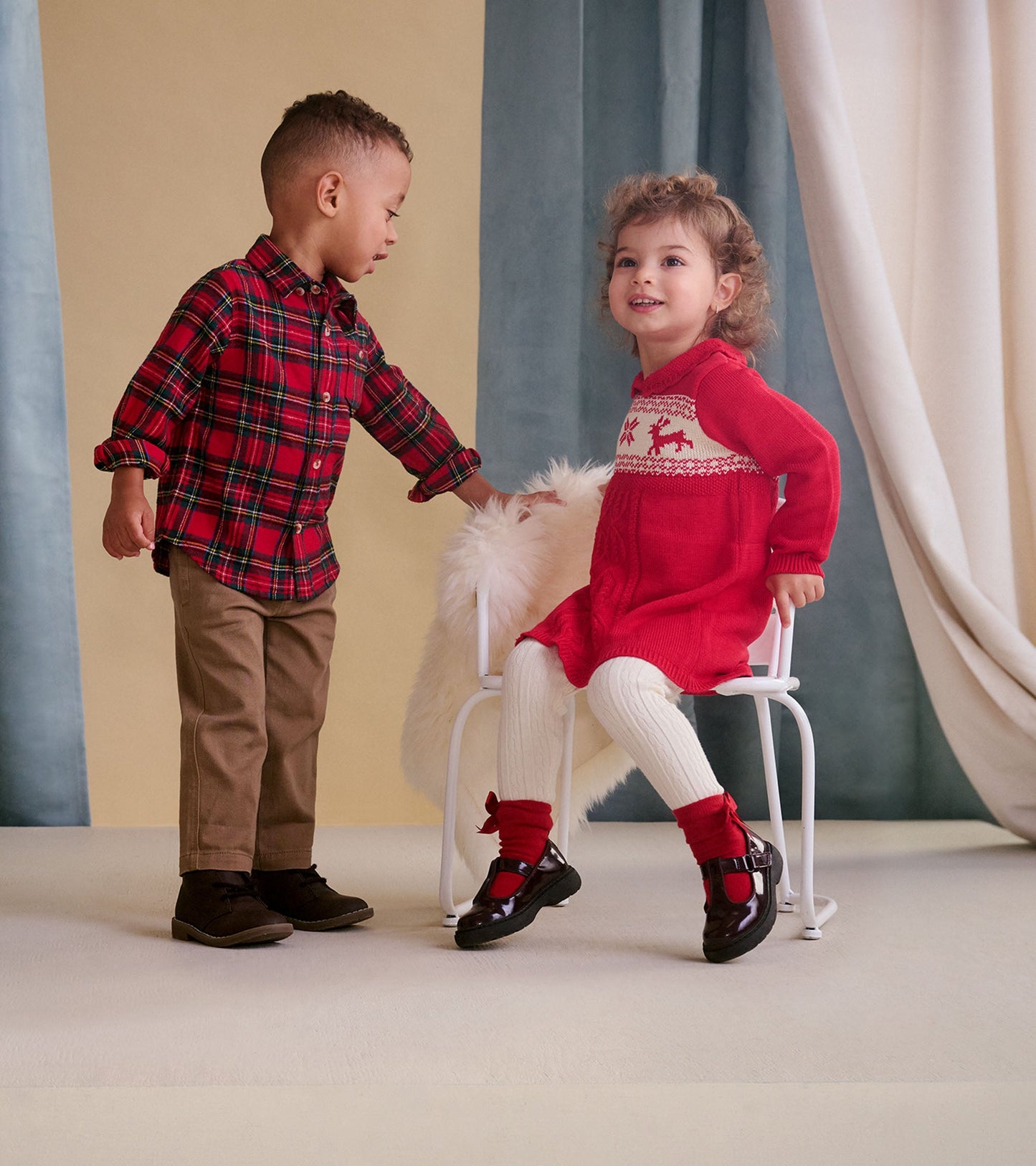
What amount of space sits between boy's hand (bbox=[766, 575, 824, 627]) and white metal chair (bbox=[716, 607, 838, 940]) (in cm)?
1

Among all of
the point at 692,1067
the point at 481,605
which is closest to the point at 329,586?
the point at 481,605

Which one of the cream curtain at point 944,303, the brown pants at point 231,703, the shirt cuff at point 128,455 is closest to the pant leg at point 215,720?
the brown pants at point 231,703

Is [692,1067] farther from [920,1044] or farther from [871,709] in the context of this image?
[871,709]

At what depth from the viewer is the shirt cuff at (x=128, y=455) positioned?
119 cm

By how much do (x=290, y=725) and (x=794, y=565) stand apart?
0.59m

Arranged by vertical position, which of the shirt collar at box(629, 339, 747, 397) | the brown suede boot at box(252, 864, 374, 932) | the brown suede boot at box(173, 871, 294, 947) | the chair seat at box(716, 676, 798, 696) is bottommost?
the brown suede boot at box(252, 864, 374, 932)

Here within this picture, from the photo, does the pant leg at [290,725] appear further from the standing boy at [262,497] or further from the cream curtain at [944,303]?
the cream curtain at [944,303]

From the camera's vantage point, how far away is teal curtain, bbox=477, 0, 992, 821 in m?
1.96

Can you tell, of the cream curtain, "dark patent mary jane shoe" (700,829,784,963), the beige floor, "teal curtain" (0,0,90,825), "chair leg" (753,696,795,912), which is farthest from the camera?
"teal curtain" (0,0,90,825)

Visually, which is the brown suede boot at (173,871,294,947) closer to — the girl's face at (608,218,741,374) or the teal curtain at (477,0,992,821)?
the girl's face at (608,218,741,374)

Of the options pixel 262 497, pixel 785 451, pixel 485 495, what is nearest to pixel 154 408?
pixel 262 497

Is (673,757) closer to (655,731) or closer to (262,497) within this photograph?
(655,731)

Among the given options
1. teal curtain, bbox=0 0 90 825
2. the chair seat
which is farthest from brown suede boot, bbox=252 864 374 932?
teal curtain, bbox=0 0 90 825

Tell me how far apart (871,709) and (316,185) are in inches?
50.6
